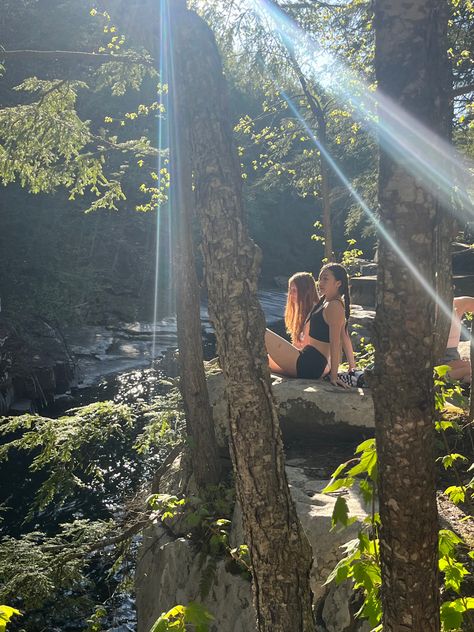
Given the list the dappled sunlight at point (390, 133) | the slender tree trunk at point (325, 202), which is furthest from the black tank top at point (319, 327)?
the slender tree trunk at point (325, 202)

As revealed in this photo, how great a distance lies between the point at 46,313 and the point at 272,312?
10.1 meters

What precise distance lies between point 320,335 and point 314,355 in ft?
0.77

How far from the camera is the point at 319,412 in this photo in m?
5.31

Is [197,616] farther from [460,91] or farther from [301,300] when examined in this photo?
[460,91]

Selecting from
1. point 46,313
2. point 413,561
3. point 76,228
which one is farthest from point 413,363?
point 76,228

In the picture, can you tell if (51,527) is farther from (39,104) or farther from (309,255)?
(309,255)

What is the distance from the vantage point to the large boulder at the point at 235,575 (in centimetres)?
326

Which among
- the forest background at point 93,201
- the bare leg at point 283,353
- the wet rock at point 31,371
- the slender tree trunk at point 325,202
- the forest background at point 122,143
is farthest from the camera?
the wet rock at point 31,371

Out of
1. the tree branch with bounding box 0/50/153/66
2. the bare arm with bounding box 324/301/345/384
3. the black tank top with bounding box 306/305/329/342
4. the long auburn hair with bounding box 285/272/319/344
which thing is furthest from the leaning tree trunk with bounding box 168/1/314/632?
the long auburn hair with bounding box 285/272/319/344

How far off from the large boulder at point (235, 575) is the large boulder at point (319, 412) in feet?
1.50

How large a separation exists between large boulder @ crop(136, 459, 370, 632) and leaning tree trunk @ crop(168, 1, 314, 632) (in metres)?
0.65

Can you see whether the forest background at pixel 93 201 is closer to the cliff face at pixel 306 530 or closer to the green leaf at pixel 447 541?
the cliff face at pixel 306 530

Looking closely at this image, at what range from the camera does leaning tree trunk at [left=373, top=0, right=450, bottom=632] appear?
1.47 m

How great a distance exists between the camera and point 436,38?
1467mm
